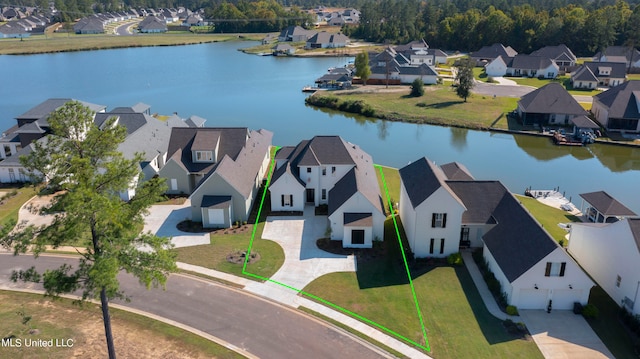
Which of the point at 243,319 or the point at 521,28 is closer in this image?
the point at 243,319

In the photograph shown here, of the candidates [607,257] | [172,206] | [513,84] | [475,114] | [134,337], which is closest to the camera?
[134,337]

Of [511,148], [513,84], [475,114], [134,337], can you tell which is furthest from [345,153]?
[513,84]

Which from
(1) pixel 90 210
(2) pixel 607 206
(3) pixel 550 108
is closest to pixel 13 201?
(1) pixel 90 210

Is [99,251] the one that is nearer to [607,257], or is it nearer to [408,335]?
[408,335]

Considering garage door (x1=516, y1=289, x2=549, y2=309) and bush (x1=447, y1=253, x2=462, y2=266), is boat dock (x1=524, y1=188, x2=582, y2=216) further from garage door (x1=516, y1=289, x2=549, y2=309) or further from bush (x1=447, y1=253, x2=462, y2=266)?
garage door (x1=516, y1=289, x2=549, y2=309)

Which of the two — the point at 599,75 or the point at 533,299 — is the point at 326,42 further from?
the point at 533,299

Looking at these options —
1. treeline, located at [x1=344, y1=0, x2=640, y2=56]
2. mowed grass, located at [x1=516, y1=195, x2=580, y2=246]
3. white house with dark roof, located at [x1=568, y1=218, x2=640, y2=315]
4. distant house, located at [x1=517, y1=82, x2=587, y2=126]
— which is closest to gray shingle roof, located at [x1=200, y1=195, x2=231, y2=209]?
mowed grass, located at [x1=516, y1=195, x2=580, y2=246]
